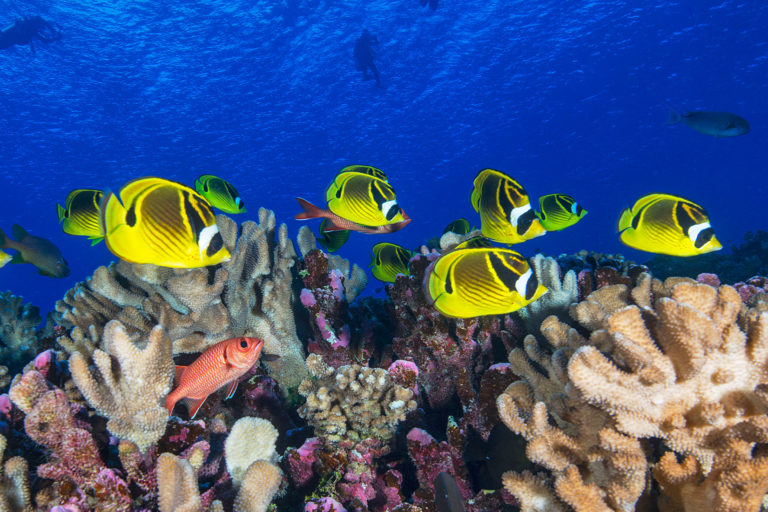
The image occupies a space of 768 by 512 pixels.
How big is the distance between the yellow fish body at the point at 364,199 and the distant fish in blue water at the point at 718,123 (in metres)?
8.07

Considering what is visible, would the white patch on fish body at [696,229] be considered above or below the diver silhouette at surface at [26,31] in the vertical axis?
below

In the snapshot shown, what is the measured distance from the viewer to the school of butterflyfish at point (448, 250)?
173 cm

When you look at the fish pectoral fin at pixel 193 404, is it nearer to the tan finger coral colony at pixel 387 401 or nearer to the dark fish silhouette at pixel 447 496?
the tan finger coral colony at pixel 387 401

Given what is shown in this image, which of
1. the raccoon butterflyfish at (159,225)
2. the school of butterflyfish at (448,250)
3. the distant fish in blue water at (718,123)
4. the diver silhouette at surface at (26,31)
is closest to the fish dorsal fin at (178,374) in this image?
the school of butterflyfish at (448,250)

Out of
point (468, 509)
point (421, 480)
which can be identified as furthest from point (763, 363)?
point (421, 480)

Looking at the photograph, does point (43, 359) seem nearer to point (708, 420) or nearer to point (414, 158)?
point (708, 420)

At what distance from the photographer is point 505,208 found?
8.95 feet

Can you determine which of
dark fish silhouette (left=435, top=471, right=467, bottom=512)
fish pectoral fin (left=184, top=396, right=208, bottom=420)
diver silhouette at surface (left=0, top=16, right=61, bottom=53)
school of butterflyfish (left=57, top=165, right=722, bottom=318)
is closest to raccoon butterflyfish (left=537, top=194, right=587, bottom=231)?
school of butterflyfish (left=57, top=165, right=722, bottom=318)

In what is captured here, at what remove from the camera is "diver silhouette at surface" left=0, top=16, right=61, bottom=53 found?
2794 cm

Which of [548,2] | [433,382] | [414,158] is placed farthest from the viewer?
[414,158]

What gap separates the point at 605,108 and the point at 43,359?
204 feet

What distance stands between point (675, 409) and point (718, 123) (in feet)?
28.6

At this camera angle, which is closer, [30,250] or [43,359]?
[43,359]

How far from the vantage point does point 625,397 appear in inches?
63.2
